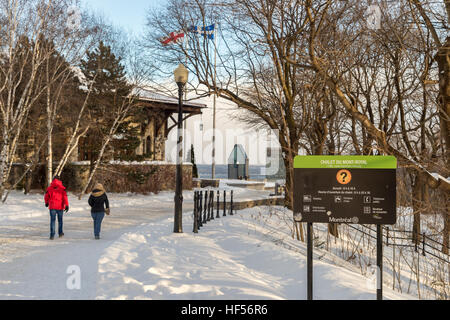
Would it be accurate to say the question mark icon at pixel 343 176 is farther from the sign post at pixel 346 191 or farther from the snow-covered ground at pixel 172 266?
the snow-covered ground at pixel 172 266

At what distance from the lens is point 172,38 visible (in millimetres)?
15508

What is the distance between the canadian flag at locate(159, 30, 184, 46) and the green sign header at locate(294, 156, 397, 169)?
452 inches

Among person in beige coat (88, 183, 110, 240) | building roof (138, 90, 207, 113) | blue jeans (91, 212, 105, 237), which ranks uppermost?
building roof (138, 90, 207, 113)

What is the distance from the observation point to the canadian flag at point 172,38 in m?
15.4

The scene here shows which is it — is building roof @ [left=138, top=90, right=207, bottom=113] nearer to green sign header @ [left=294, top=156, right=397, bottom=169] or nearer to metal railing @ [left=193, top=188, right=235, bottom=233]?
metal railing @ [left=193, top=188, right=235, bottom=233]

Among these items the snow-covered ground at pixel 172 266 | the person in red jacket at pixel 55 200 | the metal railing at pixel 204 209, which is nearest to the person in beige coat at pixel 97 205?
the snow-covered ground at pixel 172 266

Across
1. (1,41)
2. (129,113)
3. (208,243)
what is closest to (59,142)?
(129,113)

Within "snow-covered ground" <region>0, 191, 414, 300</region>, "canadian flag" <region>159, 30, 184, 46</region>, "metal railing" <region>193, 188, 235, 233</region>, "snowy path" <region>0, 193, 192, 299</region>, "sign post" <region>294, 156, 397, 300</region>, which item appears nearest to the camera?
"sign post" <region>294, 156, 397, 300</region>

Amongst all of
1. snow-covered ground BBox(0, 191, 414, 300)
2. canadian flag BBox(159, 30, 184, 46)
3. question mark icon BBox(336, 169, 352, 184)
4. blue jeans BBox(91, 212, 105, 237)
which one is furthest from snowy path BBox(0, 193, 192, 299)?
canadian flag BBox(159, 30, 184, 46)

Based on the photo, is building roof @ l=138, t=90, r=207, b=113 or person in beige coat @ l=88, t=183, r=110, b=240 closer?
person in beige coat @ l=88, t=183, r=110, b=240

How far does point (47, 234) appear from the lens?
11703 millimetres

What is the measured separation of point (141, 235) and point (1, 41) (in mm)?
10808

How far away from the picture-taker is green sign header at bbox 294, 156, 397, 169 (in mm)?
5160

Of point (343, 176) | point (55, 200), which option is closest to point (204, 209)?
point (55, 200)
